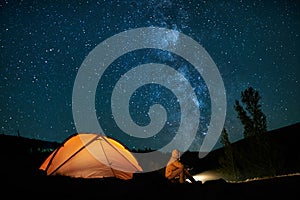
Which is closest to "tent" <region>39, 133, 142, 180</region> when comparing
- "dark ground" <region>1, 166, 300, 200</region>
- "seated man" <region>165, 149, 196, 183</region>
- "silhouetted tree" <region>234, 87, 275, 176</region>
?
"seated man" <region>165, 149, 196, 183</region>

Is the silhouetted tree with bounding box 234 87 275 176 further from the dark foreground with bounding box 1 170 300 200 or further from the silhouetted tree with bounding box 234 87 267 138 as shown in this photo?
the dark foreground with bounding box 1 170 300 200

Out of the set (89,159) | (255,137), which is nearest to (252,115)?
(255,137)

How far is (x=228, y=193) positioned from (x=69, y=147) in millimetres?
6396

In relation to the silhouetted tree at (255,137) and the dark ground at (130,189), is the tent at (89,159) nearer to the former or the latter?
the dark ground at (130,189)

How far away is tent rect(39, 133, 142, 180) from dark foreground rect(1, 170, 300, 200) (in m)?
3.38

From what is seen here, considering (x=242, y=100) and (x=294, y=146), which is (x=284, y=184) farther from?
(x=294, y=146)

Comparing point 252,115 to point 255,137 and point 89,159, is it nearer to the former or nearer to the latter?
point 255,137

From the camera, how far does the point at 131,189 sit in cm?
569

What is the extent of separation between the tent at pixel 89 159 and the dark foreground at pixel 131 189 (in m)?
3.38

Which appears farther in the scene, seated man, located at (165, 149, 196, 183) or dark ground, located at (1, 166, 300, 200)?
seated man, located at (165, 149, 196, 183)

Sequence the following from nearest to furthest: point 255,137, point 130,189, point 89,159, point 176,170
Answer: point 130,189, point 176,170, point 89,159, point 255,137

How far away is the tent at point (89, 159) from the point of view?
9633 mm

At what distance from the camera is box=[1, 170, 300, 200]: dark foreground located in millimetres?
5242

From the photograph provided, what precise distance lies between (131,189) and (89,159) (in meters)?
4.52
